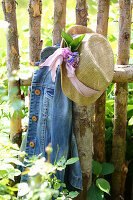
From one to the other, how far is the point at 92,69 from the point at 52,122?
38 cm

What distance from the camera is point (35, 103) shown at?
1.48 meters

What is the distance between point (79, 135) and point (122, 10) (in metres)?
0.85

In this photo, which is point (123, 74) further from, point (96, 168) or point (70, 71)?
point (96, 168)

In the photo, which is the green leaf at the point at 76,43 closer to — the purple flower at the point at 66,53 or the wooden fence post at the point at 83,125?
the purple flower at the point at 66,53

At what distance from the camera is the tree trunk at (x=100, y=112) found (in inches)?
67.4

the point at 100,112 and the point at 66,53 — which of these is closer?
the point at 66,53

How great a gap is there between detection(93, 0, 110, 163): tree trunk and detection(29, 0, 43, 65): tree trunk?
397 millimetres

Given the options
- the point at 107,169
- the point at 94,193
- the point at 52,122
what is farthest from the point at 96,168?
the point at 52,122

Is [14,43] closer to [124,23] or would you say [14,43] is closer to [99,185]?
[124,23]

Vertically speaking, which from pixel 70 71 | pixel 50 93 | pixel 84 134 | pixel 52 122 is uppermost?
pixel 70 71

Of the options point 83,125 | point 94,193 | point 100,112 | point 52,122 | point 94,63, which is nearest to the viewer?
point 94,63

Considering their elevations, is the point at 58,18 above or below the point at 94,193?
above

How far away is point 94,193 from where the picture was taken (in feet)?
5.68

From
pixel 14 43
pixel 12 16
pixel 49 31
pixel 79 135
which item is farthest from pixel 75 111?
pixel 49 31
